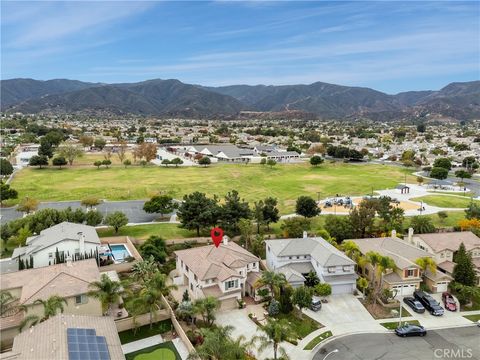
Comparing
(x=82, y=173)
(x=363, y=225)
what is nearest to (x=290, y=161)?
(x=82, y=173)

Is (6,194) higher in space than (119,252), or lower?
higher

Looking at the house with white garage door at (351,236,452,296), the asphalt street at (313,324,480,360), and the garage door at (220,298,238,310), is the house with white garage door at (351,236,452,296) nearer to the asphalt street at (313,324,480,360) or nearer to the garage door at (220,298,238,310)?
the asphalt street at (313,324,480,360)

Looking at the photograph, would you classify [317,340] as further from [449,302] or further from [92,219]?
[92,219]

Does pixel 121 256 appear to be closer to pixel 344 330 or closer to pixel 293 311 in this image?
pixel 293 311

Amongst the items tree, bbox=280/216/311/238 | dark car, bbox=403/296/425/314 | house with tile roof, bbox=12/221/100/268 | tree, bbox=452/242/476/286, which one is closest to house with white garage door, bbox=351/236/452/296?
tree, bbox=452/242/476/286

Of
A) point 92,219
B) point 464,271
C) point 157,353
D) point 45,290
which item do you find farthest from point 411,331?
point 92,219
